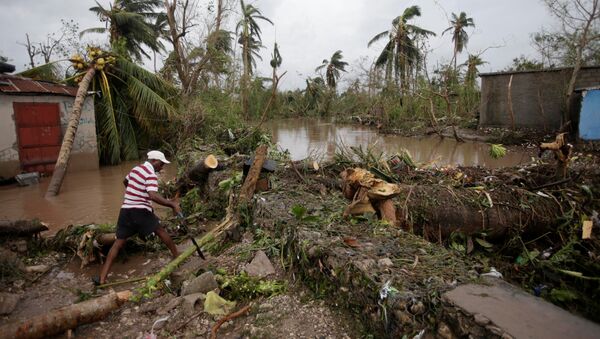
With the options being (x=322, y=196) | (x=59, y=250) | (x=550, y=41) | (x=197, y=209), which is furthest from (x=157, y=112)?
(x=550, y=41)

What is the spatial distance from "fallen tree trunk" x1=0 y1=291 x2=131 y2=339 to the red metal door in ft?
29.4

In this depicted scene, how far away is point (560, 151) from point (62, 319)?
6.11 metres

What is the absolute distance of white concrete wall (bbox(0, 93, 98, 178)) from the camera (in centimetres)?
960

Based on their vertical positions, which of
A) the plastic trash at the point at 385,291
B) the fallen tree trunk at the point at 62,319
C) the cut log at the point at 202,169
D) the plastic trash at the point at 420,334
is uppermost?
the cut log at the point at 202,169

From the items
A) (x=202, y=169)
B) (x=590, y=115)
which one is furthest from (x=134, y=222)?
(x=590, y=115)

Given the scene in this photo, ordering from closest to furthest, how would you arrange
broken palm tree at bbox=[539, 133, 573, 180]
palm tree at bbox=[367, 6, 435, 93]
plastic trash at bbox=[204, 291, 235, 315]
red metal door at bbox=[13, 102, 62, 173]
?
plastic trash at bbox=[204, 291, 235, 315], broken palm tree at bbox=[539, 133, 573, 180], red metal door at bbox=[13, 102, 62, 173], palm tree at bbox=[367, 6, 435, 93]

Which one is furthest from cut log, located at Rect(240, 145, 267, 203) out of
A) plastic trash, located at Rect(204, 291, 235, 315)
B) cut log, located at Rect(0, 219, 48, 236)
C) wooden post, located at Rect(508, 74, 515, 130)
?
wooden post, located at Rect(508, 74, 515, 130)

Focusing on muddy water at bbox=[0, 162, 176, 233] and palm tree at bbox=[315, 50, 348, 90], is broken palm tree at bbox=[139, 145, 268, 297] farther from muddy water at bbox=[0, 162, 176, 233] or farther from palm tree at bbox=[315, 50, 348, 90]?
palm tree at bbox=[315, 50, 348, 90]

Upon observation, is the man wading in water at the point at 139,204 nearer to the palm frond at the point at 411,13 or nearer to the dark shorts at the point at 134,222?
the dark shorts at the point at 134,222

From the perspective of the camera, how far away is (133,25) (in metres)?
18.8

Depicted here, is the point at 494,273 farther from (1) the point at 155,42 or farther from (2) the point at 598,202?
(1) the point at 155,42

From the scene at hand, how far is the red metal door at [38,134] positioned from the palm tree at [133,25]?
7.23 m

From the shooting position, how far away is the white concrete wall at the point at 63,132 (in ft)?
31.5

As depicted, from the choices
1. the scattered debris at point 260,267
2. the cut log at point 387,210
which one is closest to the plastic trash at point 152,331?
the scattered debris at point 260,267
